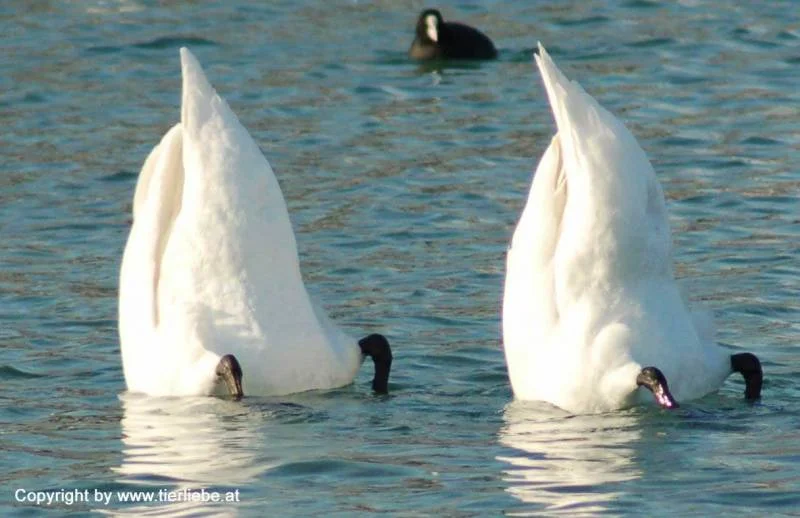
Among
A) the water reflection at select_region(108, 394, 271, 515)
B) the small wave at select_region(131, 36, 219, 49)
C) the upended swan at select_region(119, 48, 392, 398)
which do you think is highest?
the small wave at select_region(131, 36, 219, 49)

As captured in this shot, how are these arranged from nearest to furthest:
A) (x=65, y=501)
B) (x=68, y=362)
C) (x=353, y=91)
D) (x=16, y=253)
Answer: (x=65, y=501)
(x=68, y=362)
(x=16, y=253)
(x=353, y=91)

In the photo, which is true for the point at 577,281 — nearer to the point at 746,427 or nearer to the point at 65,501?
the point at 746,427

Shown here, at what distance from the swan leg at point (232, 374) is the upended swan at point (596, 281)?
1.25 meters

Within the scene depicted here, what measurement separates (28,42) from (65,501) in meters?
12.5

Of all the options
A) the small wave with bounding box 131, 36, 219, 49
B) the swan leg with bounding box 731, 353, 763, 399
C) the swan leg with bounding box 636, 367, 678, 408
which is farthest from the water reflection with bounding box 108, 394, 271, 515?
the small wave with bounding box 131, 36, 219, 49

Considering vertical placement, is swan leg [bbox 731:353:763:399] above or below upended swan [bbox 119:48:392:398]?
below

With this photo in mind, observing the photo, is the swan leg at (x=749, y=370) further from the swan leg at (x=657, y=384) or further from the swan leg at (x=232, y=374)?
the swan leg at (x=232, y=374)

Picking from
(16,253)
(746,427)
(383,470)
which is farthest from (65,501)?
(16,253)

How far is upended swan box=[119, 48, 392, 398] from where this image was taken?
9453mm

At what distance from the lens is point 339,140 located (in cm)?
1616

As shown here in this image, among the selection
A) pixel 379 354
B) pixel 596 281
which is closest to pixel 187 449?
pixel 379 354

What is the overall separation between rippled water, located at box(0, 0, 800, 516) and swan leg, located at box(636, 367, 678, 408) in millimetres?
160

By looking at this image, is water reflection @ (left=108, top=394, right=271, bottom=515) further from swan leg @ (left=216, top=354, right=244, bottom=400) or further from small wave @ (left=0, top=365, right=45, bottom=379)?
small wave @ (left=0, top=365, right=45, bottom=379)

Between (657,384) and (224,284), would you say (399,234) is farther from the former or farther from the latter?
(657,384)
